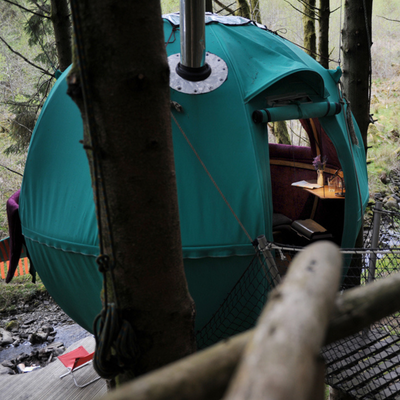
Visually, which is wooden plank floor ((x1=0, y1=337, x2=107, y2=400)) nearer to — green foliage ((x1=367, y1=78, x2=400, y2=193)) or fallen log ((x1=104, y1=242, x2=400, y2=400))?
fallen log ((x1=104, y1=242, x2=400, y2=400))

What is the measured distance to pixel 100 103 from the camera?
122cm

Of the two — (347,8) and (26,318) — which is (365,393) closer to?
(347,8)

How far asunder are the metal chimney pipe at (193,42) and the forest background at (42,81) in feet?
15.8

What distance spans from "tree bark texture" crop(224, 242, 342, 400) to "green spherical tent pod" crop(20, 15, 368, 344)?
2.15 metres

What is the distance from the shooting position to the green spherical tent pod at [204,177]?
287cm

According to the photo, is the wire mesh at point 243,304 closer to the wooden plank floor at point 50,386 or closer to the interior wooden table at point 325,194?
the wooden plank floor at point 50,386

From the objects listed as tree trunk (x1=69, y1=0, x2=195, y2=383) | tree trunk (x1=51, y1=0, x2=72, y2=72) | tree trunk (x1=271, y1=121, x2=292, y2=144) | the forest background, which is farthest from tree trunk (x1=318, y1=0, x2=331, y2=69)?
tree trunk (x1=69, y1=0, x2=195, y2=383)

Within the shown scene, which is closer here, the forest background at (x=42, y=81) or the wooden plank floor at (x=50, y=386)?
the wooden plank floor at (x=50, y=386)

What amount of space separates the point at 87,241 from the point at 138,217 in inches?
68.3

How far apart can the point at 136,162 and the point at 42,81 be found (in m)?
11.8

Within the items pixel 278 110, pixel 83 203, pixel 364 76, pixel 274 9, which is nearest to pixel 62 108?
pixel 83 203

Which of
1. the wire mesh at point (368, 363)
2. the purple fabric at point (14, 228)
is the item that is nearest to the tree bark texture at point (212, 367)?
the wire mesh at point (368, 363)

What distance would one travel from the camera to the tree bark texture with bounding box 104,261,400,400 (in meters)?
0.58

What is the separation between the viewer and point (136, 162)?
1241 millimetres
